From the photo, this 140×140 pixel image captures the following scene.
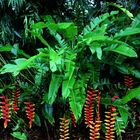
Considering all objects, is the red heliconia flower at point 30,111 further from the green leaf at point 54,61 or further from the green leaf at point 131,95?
the green leaf at point 131,95

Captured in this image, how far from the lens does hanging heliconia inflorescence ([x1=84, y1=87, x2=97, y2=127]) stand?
12.3 ft

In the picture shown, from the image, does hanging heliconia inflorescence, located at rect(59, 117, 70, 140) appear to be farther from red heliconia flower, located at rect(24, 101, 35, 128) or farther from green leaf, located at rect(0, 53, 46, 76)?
green leaf, located at rect(0, 53, 46, 76)

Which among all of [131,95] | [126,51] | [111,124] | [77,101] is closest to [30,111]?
[77,101]

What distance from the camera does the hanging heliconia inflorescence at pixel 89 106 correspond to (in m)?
3.74

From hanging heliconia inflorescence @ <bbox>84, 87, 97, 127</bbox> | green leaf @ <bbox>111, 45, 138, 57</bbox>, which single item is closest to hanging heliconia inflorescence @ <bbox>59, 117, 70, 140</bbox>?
hanging heliconia inflorescence @ <bbox>84, 87, 97, 127</bbox>

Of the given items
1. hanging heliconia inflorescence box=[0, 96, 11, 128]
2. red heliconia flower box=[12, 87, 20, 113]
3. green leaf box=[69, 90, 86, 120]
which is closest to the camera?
green leaf box=[69, 90, 86, 120]

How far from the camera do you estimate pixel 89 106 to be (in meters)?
3.76

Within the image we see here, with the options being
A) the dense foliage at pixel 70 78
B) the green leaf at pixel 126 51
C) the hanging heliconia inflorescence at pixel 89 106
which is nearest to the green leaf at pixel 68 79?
the dense foliage at pixel 70 78

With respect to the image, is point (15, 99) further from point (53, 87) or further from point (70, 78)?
point (70, 78)

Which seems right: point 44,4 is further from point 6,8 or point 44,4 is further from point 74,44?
point 74,44

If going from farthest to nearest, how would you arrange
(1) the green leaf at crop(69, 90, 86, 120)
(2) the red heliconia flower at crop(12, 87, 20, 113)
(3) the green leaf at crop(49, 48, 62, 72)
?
(2) the red heliconia flower at crop(12, 87, 20, 113) → (1) the green leaf at crop(69, 90, 86, 120) → (3) the green leaf at crop(49, 48, 62, 72)

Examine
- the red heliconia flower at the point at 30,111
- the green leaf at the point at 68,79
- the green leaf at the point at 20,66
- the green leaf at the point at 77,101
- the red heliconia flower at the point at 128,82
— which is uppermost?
the green leaf at the point at 20,66

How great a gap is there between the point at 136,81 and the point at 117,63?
41 centimetres

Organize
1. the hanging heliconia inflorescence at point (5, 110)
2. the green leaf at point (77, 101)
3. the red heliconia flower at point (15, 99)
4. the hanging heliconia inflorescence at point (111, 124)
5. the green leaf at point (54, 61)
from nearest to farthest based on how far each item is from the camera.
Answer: the green leaf at point (54, 61)
the green leaf at point (77, 101)
the hanging heliconia inflorescence at point (111, 124)
the hanging heliconia inflorescence at point (5, 110)
the red heliconia flower at point (15, 99)
